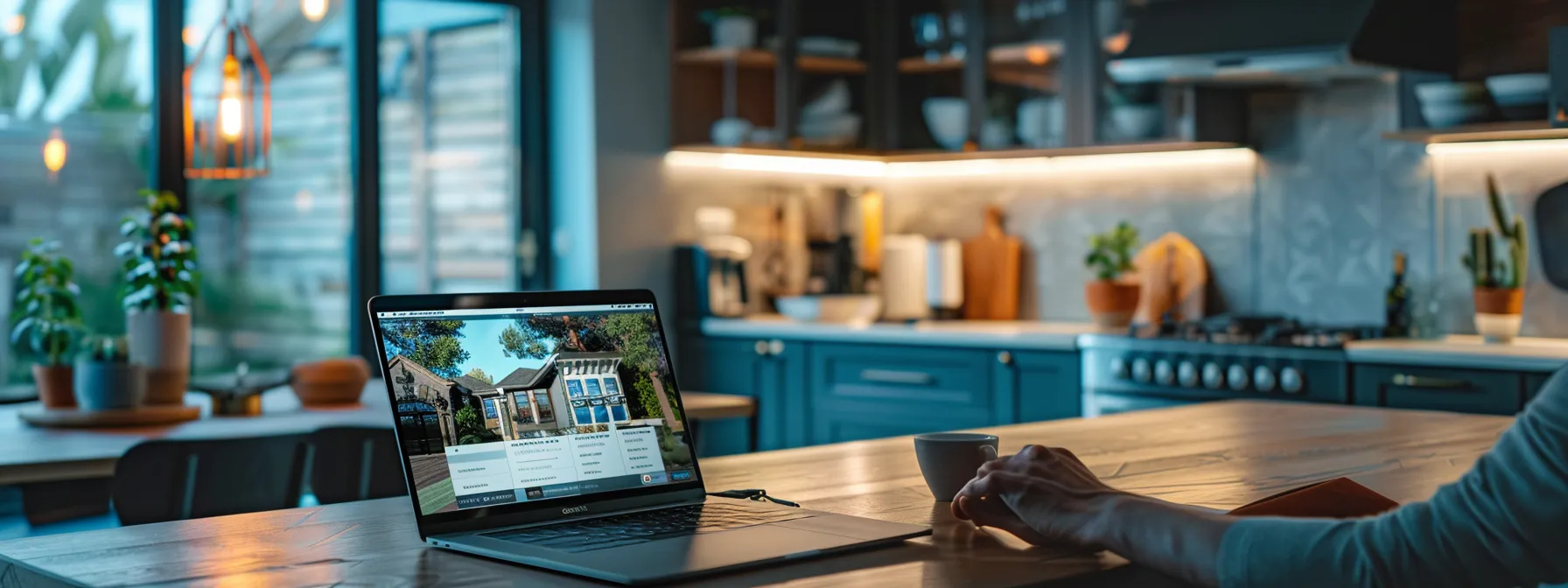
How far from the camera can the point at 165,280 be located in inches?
120

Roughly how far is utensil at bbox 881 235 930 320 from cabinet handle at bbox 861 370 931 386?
0.72 meters

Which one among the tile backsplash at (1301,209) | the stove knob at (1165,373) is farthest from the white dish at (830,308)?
the stove knob at (1165,373)

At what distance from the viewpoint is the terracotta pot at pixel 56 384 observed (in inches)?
114

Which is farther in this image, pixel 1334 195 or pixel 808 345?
pixel 808 345

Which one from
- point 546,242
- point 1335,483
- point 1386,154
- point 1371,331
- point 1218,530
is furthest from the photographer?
point 546,242

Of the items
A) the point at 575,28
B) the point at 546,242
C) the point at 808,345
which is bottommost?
the point at 808,345

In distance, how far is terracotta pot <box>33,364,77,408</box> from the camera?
2.90m

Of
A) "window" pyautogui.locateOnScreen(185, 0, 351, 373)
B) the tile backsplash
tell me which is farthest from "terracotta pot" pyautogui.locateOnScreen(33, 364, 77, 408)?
the tile backsplash

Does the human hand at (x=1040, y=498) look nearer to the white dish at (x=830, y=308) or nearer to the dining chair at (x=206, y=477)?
the dining chair at (x=206, y=477)

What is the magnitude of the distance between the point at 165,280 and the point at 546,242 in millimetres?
1852

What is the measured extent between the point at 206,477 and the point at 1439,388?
266cm

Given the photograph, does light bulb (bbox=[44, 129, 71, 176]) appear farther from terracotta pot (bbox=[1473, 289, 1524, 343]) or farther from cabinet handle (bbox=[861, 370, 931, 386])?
terracotta pot (bbox=[1473, 289, 1524, 343])

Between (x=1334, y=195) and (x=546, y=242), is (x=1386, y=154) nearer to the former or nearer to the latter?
(x=1334, y=195)

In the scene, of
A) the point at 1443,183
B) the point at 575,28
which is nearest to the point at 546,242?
the point at 575,28
